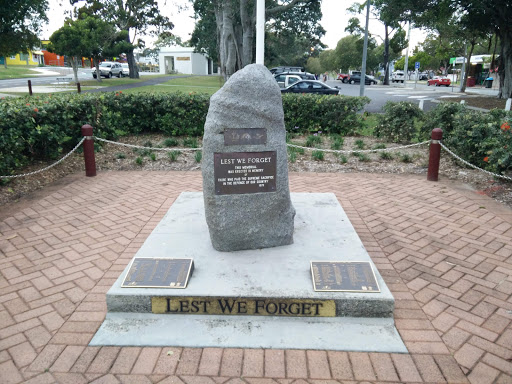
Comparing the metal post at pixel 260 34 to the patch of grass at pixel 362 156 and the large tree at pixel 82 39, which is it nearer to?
the patch of grass at pixel 362 156

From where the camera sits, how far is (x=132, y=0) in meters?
36.5

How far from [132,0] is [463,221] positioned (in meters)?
A: 37.7

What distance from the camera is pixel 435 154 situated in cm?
757

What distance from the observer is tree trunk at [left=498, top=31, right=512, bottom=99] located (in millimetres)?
20913

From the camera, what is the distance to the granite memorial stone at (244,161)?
13.6 ft

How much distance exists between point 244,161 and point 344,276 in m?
1.46

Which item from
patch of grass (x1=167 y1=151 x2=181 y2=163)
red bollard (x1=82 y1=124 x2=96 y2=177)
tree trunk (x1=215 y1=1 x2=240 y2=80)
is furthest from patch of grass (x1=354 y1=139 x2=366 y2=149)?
tree trunk (x1=215 y1=1 x2=240 y2=80)

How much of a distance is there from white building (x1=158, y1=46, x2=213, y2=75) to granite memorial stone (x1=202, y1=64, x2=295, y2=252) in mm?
63614

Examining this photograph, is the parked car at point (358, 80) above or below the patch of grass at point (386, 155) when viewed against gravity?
above

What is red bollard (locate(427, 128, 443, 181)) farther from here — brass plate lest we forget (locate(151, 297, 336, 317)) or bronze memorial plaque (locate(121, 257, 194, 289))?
bronze memorial plaque (locate(121, 257, 194, 289))

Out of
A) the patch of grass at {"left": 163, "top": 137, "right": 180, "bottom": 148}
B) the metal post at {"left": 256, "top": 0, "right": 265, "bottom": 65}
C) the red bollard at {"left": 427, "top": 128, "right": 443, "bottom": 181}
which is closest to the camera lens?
the red bollard at {"left": 427, "top": 128, "right": 443, "bottom": 181}

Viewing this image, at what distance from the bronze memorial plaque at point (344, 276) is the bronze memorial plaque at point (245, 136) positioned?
1.31m

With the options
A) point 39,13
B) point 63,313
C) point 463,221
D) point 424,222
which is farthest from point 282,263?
point 39,13

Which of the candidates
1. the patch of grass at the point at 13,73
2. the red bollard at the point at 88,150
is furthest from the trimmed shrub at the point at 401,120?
the patch of grass at the point at 13,73
